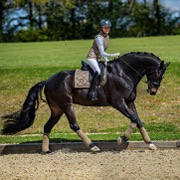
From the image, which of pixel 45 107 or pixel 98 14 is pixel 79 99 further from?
pixel 98 14

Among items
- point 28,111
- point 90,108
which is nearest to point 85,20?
point 90,108

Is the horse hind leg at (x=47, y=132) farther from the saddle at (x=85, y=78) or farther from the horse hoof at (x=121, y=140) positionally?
the horse hoof at (x=121, y=140)

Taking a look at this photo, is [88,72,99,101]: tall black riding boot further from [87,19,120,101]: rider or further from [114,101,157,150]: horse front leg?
[114,101,157,150]: horse front leg

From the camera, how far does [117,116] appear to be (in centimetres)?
1725

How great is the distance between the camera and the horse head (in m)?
12.0

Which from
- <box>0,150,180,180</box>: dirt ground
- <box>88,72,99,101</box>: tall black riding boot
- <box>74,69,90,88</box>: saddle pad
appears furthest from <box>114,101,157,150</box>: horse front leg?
<box>74,69,90,88</box>: saddle pad

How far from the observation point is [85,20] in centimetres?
4466

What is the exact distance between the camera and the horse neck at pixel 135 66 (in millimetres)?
12164

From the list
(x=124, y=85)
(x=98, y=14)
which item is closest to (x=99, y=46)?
(x=124, y=85)

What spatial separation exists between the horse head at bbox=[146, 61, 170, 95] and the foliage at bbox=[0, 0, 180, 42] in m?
31.2

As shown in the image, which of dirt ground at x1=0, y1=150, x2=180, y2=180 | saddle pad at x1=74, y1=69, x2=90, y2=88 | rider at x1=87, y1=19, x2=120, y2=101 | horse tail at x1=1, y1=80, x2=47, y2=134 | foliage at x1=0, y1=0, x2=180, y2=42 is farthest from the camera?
foliage at x1=0, y1=0, x2=180, y2=42

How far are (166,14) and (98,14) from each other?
5.22 m

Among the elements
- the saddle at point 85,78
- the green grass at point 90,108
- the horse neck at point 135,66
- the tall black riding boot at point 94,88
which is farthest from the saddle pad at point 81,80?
the green grass at point 90,108

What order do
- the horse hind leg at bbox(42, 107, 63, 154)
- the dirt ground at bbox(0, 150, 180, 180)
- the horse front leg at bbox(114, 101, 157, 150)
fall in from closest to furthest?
the dirt ground at bbox(0, 150, 180, 180)
the horse front leg at bbox(114, 101, 157, 150)
the horse hind leg at bbox(42, 107, 63, 154)
